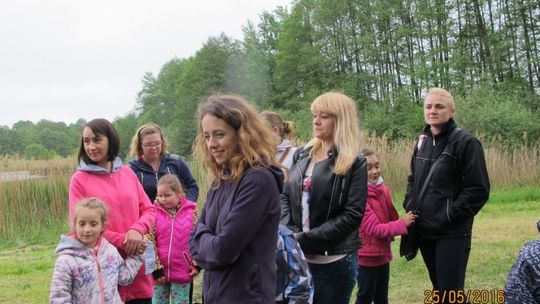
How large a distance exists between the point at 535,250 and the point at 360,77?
4010cm

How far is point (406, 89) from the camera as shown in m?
36.3

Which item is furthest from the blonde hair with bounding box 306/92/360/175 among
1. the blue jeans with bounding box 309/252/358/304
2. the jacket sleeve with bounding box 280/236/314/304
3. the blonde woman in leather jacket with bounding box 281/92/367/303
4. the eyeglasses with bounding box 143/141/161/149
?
the eyeglasses with bounding box 143/141/161/149

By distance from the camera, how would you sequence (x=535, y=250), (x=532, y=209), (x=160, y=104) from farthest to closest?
(x=160, y=104)
(x=532, y=209)
(x=535, y=250)

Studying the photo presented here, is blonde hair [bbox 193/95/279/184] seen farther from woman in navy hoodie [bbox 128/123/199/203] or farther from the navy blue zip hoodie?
woman in navy hoodie [bbox 128/123/199/203]

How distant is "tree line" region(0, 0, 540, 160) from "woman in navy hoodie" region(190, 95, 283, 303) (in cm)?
1765

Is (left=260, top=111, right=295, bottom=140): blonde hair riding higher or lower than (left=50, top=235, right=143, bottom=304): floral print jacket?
higher

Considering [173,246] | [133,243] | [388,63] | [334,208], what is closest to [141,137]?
[173,246]

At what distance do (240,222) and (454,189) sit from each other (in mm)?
2013

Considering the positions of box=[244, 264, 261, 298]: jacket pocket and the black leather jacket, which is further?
the black leather jacket

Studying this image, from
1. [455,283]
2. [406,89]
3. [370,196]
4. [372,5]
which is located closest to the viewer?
[455,283]

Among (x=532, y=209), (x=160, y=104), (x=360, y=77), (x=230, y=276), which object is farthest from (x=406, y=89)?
(x=160, y=104)

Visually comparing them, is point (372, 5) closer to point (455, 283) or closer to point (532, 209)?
point (532, 209)

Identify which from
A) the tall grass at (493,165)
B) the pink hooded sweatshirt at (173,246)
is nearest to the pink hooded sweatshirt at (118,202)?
the pink hooded sweatshirt at (173,246)

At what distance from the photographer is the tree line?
29.3 meters
